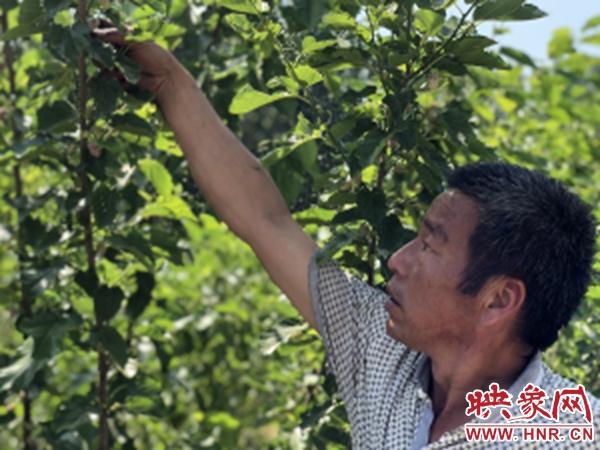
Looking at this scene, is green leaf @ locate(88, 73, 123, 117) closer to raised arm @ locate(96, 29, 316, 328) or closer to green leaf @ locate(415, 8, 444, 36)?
raised arm @ locate(96, 29, 316, 328)

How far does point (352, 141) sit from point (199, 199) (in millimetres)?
777

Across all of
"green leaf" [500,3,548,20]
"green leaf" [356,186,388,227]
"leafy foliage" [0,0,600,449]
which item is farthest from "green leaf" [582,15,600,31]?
"green leaf" [356,186,388,227]

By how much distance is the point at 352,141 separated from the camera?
2475 millimetres

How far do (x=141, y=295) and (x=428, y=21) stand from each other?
1140mm

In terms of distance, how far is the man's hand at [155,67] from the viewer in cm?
248

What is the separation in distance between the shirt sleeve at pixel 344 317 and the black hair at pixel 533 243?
0.31m

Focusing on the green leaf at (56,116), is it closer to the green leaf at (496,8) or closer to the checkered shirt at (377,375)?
the checkered shirt at (377,375)

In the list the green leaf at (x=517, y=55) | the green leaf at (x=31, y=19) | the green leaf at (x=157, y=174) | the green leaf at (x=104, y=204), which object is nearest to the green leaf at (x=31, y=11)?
the green leaf at (x=31, y=19)

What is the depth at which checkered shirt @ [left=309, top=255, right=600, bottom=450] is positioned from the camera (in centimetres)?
206

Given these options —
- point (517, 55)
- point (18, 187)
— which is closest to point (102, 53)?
point (18, 187)

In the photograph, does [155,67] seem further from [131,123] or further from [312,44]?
[312,44]

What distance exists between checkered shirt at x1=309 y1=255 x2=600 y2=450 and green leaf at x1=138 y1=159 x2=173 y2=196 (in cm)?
59

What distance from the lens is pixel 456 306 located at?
6.99 feet

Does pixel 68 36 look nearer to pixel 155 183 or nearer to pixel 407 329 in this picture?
pixel 155 183
